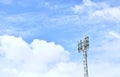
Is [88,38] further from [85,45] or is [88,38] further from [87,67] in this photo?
[87,67]

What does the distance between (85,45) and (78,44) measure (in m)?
3.20

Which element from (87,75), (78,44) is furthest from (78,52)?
(87,75)

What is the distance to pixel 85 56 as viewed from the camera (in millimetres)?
90875

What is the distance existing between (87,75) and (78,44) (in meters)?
11.0

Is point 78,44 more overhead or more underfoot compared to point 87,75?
more overhead

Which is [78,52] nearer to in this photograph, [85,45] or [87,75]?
[85,45]

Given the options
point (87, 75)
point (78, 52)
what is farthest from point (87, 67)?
point (78, 52)

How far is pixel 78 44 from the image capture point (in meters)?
96.0

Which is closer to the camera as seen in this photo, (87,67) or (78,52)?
(87,67)

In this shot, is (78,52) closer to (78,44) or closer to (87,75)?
(78,44)

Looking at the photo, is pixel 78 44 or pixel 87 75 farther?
pixel 78 44

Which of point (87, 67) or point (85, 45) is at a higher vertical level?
point (85, 45)

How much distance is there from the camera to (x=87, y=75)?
87500mm

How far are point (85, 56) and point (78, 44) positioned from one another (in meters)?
5.95
